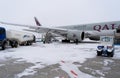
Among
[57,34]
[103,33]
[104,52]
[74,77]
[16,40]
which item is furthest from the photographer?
[57,34]

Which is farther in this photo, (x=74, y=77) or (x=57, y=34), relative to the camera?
(x=57, y=34)

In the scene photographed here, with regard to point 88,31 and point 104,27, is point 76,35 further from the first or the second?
point 104,27

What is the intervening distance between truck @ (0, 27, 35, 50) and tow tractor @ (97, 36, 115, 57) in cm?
999

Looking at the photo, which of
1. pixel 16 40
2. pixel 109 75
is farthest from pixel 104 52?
pixel 16 40

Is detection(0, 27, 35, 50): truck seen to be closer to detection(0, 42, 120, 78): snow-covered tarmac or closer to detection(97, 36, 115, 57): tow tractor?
detection(0, 42, 120, 78): snow-covered tarmac

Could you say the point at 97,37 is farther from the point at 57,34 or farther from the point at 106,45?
the point at 106,45

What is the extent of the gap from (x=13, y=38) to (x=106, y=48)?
12.9 m

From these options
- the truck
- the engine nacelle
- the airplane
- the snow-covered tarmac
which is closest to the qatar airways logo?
the airplane

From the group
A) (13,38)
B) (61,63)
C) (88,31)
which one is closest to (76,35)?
(88,31)

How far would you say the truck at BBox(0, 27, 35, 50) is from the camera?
1997 centimetres

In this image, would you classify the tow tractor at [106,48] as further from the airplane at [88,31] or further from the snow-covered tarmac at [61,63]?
the airplane at [88,31]

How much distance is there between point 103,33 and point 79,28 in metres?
5.22

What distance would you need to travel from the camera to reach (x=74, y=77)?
724 cm

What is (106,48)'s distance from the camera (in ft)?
47.1
